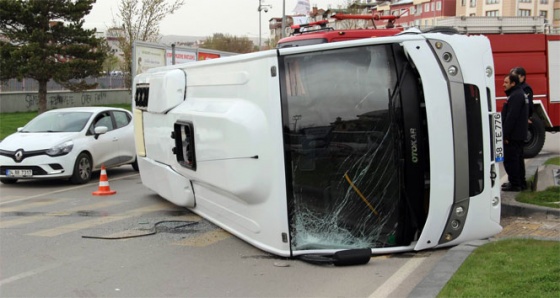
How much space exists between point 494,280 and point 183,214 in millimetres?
4630

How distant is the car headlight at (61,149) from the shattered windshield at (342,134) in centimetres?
683

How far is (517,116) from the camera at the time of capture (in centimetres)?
801

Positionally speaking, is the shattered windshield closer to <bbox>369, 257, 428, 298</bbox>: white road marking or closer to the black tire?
<bbox>369, 257, 428, 298</bbox>: white road marking

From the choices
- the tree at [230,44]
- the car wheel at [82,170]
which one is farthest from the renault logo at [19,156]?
the tree at [230,44]

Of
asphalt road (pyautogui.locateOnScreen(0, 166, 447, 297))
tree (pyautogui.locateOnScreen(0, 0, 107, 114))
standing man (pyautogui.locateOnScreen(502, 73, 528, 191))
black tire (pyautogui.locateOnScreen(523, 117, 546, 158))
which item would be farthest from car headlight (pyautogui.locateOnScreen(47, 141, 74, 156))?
tree (pyautogui.locateOnScreen(0, 0, 107, 114))

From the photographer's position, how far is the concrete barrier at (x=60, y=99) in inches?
1174

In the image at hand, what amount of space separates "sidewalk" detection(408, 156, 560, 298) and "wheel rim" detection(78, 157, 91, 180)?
7.73 meters

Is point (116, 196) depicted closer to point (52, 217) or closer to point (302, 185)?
point (52, 217)

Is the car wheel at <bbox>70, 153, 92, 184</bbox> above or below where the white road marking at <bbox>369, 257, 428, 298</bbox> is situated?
above

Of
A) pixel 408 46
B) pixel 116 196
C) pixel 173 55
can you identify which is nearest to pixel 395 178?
pixel 408 46

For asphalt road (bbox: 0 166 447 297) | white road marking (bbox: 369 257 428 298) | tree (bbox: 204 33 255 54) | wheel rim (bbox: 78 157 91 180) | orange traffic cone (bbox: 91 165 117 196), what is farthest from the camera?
tree (bbox: 204 33 255 54)

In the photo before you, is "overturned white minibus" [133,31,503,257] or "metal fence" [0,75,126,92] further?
"metal fence" [0,75,126,92]

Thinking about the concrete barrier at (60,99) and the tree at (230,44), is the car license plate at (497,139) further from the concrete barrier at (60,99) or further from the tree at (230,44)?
the tree at (230,44)

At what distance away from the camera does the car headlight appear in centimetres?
1057
